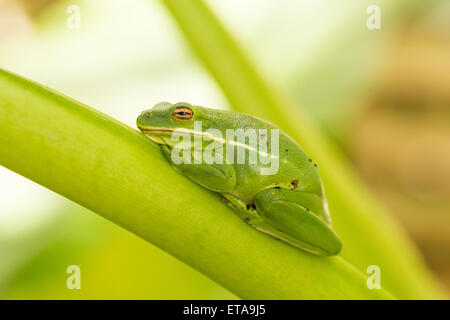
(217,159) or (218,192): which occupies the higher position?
(217,159)

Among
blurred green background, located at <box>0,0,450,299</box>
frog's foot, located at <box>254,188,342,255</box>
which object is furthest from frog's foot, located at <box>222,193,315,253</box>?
blurred green background, located at <box>0,0,450,299</box>

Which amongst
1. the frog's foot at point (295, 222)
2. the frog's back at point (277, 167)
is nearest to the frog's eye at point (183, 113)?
the frog's back at point (277, 167)

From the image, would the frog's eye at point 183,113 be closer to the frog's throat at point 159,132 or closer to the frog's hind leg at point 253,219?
the frog's throat at point 159,132

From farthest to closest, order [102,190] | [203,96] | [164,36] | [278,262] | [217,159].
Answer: [164,36] → [203,96] → [217,159] → [278,262] → [102,190]

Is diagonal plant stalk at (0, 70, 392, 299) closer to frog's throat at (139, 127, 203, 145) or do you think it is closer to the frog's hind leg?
the frog's hind leg
